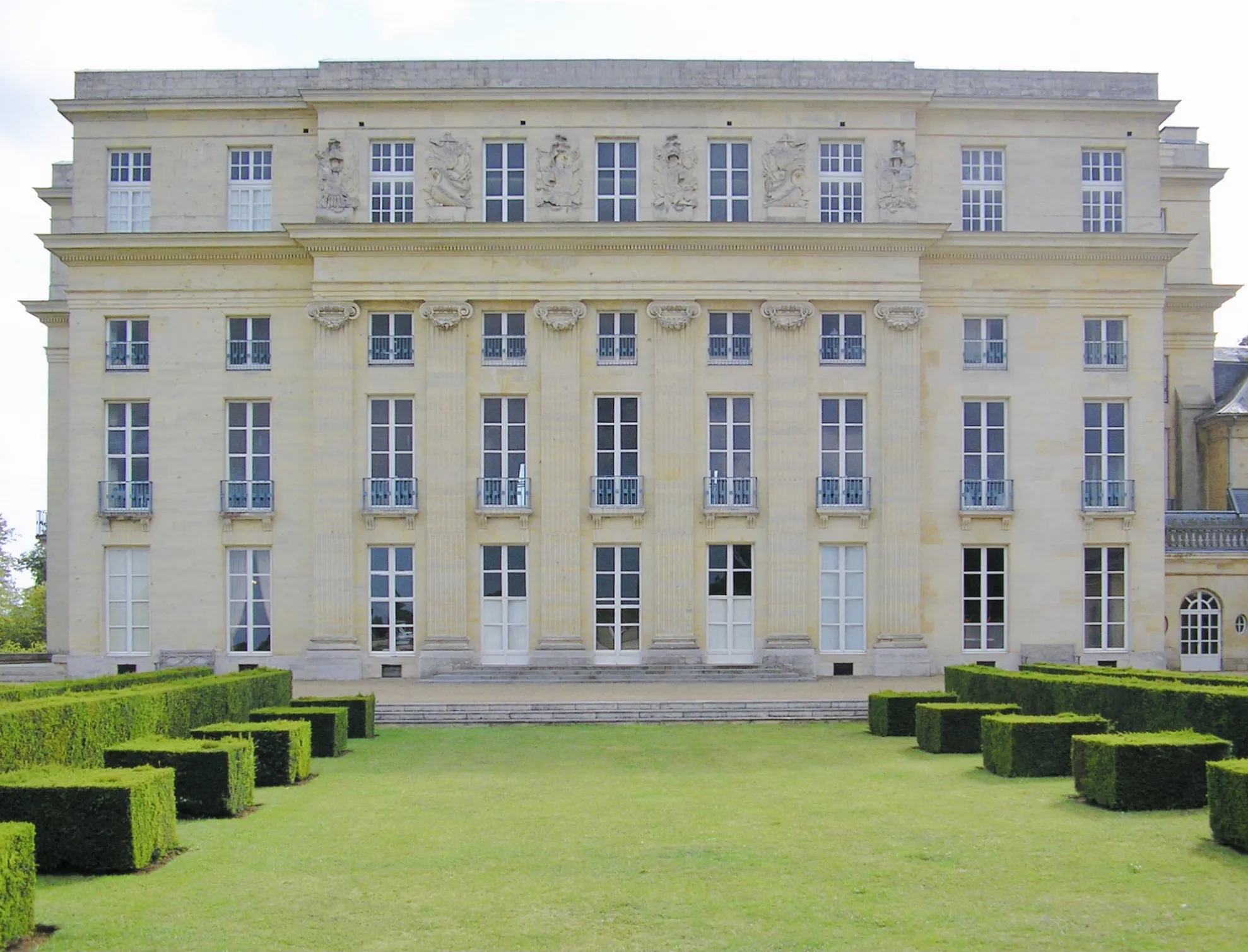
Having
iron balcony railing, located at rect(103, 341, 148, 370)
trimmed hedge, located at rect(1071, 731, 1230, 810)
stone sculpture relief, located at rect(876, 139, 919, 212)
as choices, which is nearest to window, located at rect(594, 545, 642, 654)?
stone sculpture relief, located at rect(876, 139, 919, 212)

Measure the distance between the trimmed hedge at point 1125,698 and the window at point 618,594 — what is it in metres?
12.3

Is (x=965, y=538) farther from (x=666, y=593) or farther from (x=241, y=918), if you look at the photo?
(x=241, y=918)

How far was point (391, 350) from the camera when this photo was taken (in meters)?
42.2

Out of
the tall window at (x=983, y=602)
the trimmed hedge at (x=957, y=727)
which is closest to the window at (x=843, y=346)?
the tall window at (x=983, y=602)

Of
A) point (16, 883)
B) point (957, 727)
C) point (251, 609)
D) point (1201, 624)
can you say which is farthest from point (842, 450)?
point (16, 883)

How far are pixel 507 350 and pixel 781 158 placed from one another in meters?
9.97

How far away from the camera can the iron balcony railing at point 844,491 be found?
1647 inches

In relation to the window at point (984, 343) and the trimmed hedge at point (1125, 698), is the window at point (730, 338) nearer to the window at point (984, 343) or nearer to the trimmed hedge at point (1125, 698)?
the window at point (984, 343)

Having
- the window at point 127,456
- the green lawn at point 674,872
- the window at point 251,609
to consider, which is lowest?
the green lawn at point 674,872

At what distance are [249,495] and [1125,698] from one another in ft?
89.2

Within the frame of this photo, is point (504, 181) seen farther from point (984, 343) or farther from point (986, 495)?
point (986, 495)

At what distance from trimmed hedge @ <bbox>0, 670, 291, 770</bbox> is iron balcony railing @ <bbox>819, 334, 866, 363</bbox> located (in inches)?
778

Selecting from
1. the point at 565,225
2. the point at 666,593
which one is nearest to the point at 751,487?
the point at 666,593

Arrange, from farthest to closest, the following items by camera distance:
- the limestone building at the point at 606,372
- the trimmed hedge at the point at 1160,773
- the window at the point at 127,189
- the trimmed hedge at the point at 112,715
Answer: the window at the point at 127,189
the limestone building at the point at 606,372
the trimmed hedge at the point at 112,715
the trimmed hedge at the point at 1160,773
